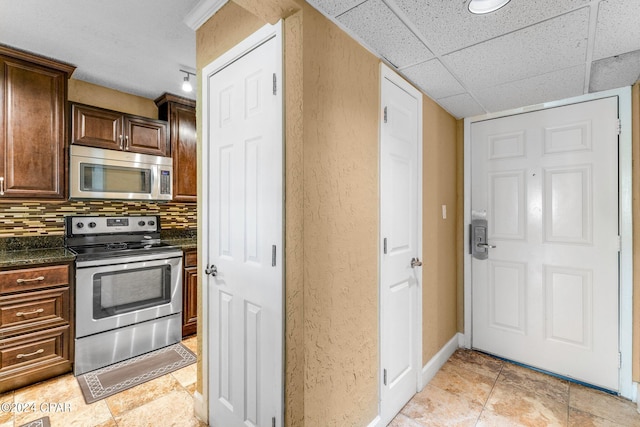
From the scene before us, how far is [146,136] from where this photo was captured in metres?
2.98

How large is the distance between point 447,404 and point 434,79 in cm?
219

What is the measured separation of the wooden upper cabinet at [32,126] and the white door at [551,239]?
3560 millimetres

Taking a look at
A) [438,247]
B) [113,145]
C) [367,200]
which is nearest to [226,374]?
[367,200]

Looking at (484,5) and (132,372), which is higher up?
(484,5)

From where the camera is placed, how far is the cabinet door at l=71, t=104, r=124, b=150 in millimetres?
2574

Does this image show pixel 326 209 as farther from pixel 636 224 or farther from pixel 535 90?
pixel 636 224

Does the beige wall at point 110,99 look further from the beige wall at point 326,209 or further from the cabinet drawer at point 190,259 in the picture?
the beige wall at point 326,209

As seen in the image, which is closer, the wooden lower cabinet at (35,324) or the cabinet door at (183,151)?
the wooden lower cabinet at (35,324)

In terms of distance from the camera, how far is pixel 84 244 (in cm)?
281

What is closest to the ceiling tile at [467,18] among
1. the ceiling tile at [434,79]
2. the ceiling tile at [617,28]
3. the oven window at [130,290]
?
the ceiling tile at [617,28]

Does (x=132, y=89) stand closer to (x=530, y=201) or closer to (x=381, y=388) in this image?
(x=381, y=388)

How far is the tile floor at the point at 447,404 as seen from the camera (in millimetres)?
1849

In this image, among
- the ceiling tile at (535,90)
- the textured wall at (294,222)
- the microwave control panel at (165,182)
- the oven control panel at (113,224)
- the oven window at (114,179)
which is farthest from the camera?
the microwave control panel at (165,182)

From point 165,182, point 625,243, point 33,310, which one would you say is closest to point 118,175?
point 165,182
